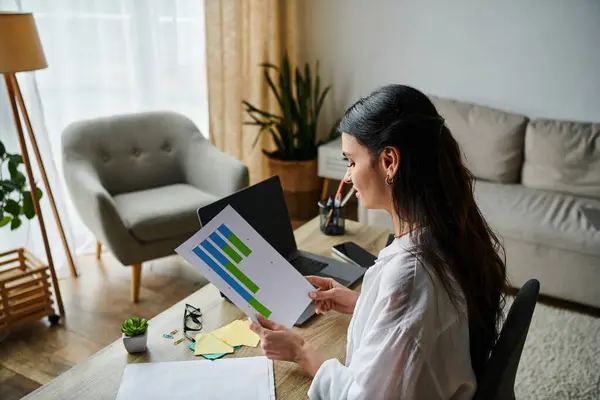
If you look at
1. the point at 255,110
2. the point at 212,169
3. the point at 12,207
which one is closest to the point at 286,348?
the point at 12,207

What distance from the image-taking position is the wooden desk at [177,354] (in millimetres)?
1148

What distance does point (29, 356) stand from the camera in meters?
2.17

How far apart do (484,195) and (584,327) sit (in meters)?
0.75

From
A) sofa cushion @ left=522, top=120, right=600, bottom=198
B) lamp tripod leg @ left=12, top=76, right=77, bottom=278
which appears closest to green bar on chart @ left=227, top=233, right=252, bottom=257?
lamp tripod leg @ left=12, top=76, right=77, bottom=278

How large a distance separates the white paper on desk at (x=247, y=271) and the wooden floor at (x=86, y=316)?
1.23 m

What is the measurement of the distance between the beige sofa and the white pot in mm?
1615

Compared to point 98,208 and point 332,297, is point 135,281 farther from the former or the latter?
point 332,297

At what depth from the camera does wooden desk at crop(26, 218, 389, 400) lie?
1148 millimetres

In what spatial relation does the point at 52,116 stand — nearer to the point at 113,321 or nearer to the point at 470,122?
the point at 113,321

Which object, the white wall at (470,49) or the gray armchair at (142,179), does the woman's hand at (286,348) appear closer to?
the gray armchair at (142,179)

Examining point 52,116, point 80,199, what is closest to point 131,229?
point 80,199

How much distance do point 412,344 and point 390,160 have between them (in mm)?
317

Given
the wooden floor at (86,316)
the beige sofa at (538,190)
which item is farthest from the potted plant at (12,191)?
the beige sofa at (538,190)

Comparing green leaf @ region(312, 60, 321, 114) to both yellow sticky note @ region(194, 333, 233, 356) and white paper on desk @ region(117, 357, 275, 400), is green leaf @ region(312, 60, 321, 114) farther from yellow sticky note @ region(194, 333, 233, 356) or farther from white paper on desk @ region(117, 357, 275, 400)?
white paper on desk @ region(117, 357, 275, 400)
